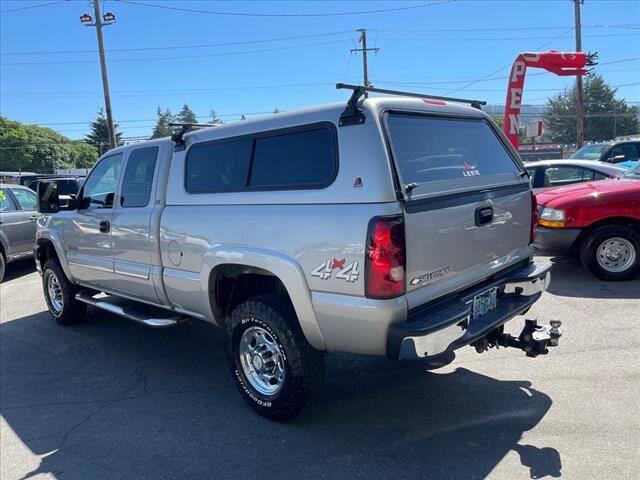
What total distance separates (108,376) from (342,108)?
3.30 metres

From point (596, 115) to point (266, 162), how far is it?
75514 millimetres

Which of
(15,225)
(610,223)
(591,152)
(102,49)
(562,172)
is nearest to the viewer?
(610,223)

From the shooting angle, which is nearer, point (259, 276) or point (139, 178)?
point (259, 276)

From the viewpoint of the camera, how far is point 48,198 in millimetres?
5574


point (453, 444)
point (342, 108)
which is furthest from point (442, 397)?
point (342, 108)

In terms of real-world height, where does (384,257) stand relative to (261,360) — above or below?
above

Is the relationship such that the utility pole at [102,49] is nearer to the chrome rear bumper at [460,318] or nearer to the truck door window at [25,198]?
the truck door window at [25,198]

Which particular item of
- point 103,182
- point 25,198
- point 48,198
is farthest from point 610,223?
point 25,198

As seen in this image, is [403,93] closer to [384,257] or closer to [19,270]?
[384,257]

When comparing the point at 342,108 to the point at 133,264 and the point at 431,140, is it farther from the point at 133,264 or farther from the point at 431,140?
the point at 133,264

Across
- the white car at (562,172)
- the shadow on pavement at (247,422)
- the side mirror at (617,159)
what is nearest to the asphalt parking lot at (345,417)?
the shadow on pavement at (247,422)

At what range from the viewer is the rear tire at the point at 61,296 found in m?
6.05

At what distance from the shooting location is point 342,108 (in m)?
3.11

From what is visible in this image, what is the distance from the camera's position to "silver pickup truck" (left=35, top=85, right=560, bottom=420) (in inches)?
113
